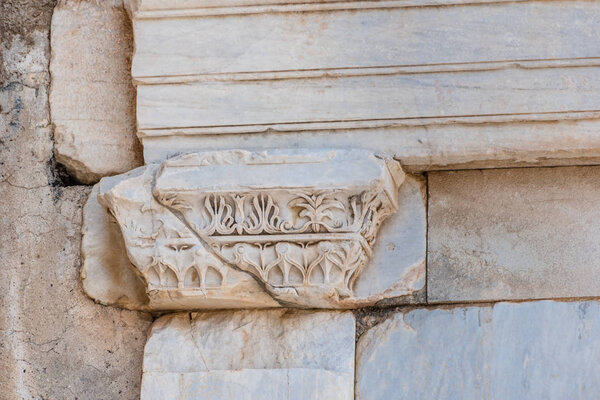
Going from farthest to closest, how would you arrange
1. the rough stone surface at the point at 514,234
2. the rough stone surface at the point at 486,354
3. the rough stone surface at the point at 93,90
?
the rough stone surface at the point at 93,90 < the rough stone surface at the point at 514,234 < the rough stone surface at the point at 486,354

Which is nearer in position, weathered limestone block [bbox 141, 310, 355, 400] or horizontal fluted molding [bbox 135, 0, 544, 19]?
weathered limestone block [bbox 141, 310, 355, 400]

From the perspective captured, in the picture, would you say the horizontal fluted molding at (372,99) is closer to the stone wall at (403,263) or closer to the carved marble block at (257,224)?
the stone wall at (403,263)

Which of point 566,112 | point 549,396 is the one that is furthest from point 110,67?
point 549,396

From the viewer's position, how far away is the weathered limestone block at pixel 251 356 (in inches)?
149

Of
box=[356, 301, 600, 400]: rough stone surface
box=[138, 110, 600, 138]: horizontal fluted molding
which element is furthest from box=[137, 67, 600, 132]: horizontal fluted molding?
box=[356, 301, 600, 400]: rough stone surface

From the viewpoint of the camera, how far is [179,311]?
3998mm

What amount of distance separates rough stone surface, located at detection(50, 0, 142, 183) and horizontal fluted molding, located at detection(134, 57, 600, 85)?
21cm

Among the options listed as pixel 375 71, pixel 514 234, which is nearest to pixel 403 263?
pixel 514 234

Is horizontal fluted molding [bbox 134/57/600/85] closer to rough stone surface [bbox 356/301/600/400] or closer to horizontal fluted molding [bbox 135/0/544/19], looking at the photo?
horizontal fluted molding [bbox 135/0/544/19]

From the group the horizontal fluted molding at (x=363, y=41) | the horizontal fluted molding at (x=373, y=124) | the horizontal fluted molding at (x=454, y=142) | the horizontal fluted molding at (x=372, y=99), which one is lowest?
the horizontal fluted molding at (x=454, y=142)

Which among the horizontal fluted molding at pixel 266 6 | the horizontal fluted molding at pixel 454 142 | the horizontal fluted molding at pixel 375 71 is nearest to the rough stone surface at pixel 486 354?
Result: the horizontal fluted molding at pixel 454 142

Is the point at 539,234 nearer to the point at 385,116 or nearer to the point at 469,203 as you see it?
the point at 469,203

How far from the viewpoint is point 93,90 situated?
418 cm

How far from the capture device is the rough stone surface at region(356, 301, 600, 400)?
12.4 feet
